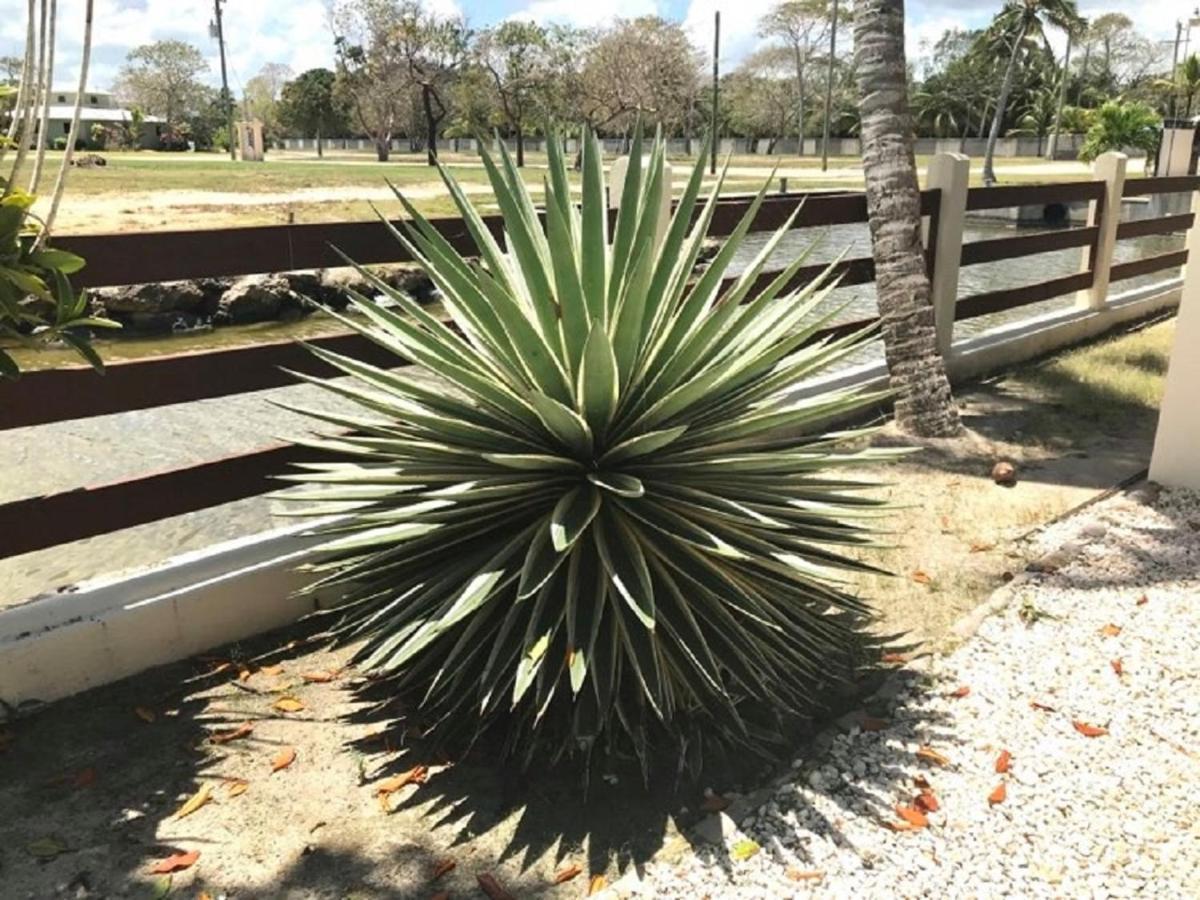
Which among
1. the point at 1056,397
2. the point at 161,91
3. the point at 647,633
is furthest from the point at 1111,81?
the point at 647,633

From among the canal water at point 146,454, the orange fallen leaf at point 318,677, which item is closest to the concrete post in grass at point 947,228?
the canal water at point 146,454

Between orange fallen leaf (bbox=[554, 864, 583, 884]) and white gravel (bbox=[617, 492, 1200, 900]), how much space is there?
19 centimetres

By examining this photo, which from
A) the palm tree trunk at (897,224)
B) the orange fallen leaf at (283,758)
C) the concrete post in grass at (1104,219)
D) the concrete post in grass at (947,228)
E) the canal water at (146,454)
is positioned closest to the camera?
the orange fallen leaf at (283,758)

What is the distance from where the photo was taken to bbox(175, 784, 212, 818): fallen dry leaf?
3.04 m

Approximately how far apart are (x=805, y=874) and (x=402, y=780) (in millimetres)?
1251

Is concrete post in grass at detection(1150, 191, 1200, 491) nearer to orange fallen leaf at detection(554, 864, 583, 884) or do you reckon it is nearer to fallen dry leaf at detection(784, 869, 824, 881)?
fallen dry leaf at detection(784, 869, 824, 881)

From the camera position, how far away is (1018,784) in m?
3.10

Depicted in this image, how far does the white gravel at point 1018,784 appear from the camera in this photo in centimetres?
272

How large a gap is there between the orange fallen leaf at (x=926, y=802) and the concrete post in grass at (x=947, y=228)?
5.00 m

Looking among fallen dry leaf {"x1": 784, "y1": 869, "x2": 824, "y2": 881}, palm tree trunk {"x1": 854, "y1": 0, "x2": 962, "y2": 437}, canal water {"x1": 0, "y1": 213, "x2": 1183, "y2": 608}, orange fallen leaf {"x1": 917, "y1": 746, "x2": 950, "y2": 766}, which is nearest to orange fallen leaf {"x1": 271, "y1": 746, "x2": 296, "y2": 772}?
canal water {"x1": 0, "y1": 213, "x2": 1183, "y2": 608}

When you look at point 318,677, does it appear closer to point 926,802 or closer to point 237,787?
point 237,787

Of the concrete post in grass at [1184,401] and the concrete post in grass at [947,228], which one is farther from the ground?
the concrete post in grass at [947,228]

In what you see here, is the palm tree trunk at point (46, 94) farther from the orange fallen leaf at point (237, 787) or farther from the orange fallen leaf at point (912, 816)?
the orange fallen leaf at point (912, 816)

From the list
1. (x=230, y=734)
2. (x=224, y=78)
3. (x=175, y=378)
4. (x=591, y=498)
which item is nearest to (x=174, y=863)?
(x=230, y=734)
